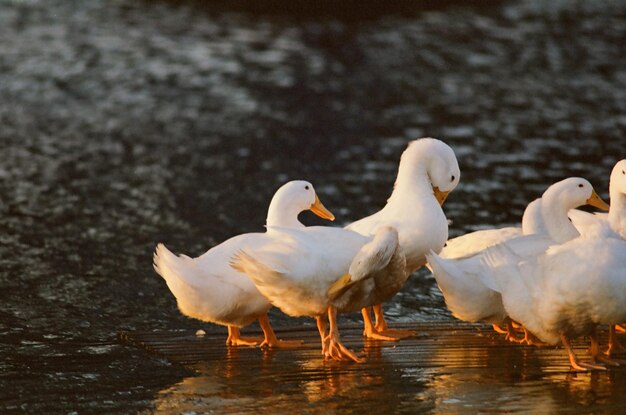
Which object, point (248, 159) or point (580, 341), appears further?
point (248, 159)

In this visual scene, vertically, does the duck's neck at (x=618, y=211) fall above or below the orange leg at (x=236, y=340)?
above

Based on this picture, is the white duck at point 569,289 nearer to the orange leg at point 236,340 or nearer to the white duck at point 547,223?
the white duck at point 547,223

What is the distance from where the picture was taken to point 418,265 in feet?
32.4

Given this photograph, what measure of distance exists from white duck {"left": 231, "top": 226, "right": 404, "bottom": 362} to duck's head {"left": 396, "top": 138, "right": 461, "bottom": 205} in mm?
1206

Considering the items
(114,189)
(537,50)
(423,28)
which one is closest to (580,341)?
(114,189)

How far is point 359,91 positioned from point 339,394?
592 inches

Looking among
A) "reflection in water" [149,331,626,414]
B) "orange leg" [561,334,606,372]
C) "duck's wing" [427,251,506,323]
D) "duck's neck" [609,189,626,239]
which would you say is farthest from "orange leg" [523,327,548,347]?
"duck's neck" [609,189,626,239]

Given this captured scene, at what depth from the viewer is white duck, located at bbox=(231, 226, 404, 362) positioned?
8.55 meters

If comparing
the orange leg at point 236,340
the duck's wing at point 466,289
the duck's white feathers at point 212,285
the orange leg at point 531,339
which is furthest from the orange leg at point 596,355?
the orange leg at point 236,340

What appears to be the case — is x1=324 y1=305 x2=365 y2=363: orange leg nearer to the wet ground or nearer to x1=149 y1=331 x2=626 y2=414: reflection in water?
x1=149 y1=331 x2=626 y2=414: reflection in water

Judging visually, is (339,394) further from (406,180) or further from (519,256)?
(406,180)

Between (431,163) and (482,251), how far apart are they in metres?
0.92

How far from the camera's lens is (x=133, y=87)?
23.1m

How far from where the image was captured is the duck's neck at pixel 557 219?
9.77 m
